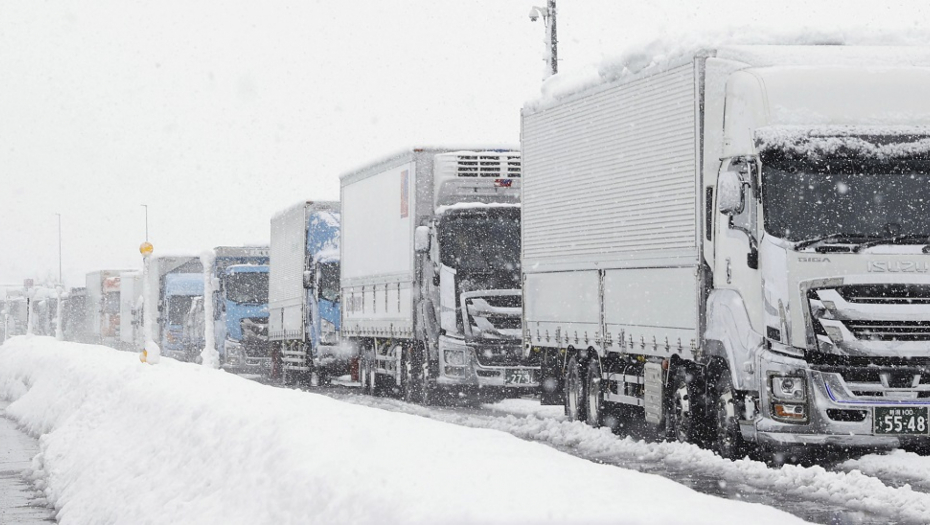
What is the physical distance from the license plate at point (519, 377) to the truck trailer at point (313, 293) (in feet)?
26.0

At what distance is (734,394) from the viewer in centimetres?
1390

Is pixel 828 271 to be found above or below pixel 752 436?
above

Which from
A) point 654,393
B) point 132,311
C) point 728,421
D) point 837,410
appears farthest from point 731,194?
point 132,311

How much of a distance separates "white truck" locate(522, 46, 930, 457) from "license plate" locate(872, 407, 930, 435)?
1cm

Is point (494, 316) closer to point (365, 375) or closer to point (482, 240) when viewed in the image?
point (482, 240)

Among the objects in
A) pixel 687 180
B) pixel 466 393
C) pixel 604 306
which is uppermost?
pixel 687 180

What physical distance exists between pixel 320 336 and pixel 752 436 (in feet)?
61.2

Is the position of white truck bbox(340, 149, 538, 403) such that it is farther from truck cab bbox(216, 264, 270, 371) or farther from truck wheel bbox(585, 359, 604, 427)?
truck cab bbox(216, 264, 270, 371)

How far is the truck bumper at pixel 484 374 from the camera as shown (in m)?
22.5

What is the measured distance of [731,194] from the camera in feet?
43.6

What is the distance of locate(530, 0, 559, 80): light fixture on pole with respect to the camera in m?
28.0

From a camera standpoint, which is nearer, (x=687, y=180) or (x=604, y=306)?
(x=687, y=180)

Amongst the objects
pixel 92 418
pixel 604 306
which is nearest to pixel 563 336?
pixel 604 306

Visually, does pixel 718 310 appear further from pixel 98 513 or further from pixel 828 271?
pixel 98 513
